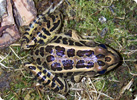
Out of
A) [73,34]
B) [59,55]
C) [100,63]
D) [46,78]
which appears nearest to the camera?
[100,63]

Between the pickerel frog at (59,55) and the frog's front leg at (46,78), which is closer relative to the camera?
the pickerel frog at (59,55)

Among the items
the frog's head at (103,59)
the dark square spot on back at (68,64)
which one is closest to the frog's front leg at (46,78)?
the dark square spot on back at (68,64)

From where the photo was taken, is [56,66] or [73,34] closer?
[56,66]

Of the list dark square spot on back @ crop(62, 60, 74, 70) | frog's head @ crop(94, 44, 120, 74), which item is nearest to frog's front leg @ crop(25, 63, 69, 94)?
dark square spot on back @ crop(62, 60, 74, 70)

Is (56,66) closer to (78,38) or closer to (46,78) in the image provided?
(46,78)

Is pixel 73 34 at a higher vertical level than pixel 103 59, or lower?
higher

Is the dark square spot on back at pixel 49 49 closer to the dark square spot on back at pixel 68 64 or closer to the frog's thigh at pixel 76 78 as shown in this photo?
the dark square spot on back at pixel 68 64

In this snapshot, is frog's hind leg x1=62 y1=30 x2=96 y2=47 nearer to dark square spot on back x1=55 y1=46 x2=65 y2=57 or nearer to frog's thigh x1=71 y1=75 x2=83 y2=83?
dark square spot on back x1=55 y1=46 x2=65 y2=57

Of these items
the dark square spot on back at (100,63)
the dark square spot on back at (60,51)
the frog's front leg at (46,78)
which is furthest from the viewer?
the frog's front leg at (46,78)

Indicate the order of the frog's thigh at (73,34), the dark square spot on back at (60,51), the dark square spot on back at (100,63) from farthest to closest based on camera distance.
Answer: the frog's thigh at (73,34) < the dark square spot on back at (60,51) < the dark square spot on back at (100,63)

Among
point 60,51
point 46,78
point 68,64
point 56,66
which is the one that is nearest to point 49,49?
point 60,51
